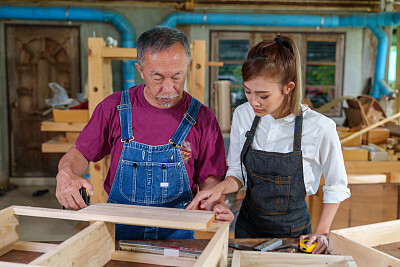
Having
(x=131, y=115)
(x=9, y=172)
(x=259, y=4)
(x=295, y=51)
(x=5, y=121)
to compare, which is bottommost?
(x=9, y=172)

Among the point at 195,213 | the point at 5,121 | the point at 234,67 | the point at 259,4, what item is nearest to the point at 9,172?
the point at 5,121

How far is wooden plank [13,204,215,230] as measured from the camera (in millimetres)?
1451

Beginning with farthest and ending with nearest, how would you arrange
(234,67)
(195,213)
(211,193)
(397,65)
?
(234,67)
(397,65)
(211,193)
(195,213)

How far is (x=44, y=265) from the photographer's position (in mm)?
1215

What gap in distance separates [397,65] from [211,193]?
607cm

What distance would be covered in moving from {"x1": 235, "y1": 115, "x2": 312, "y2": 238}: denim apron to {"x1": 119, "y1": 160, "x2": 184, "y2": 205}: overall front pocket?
0.41 meters

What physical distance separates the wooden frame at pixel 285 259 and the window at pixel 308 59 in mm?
5768

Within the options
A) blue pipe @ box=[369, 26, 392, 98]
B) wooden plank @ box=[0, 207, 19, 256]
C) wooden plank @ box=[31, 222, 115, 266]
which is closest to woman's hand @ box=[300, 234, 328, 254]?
wooden plank @ box=[31, 222, 115, 266]

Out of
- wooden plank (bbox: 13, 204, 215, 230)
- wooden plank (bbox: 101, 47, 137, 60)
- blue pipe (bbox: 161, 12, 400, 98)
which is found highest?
blue pipe (bbox: 161, 12, 400, 98)

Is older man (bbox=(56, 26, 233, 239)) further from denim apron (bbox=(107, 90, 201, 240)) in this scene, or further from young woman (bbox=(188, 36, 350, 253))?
young woman (bbox=(188, 36, 350, 253))

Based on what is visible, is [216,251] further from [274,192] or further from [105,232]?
[274,192]

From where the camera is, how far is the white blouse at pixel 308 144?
1.93 metres

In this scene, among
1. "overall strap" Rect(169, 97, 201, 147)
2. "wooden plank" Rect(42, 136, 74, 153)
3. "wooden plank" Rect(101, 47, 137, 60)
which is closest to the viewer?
"overall strap" Rect(169, 97, 201, 147)

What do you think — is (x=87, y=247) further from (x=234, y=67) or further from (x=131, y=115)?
(x=234, y=67)
